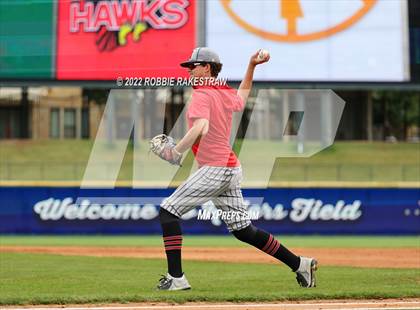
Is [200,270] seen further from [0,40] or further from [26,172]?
[26,172]

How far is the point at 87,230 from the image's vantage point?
63.6 feet

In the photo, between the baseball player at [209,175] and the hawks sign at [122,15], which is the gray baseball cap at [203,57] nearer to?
the baseball player at [209,175]

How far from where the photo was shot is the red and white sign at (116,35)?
20125 mm

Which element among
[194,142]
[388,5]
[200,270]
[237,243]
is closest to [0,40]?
[237,243]

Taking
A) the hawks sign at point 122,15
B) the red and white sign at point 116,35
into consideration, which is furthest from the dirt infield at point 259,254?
the hawks sign at point 122,15

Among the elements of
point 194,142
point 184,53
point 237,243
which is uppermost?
point 184,53

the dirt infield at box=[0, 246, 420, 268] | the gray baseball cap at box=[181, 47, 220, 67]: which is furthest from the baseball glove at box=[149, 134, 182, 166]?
the dirt infield at box=[0, 246, 420, 268]

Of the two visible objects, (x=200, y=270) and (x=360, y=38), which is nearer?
(x=200, y=270)

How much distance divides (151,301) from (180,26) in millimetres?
14059

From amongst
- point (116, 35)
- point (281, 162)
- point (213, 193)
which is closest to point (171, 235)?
point (213, 193)

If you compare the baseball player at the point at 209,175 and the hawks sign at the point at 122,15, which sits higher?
the hawks sign at the point at 122,15

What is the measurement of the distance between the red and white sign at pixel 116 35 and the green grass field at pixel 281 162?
20.0 feet

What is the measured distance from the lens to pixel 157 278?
8984 millimetres

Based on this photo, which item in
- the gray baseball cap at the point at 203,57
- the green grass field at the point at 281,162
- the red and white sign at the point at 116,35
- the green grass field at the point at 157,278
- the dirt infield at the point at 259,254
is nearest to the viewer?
the green grass field at the point at 157,278
